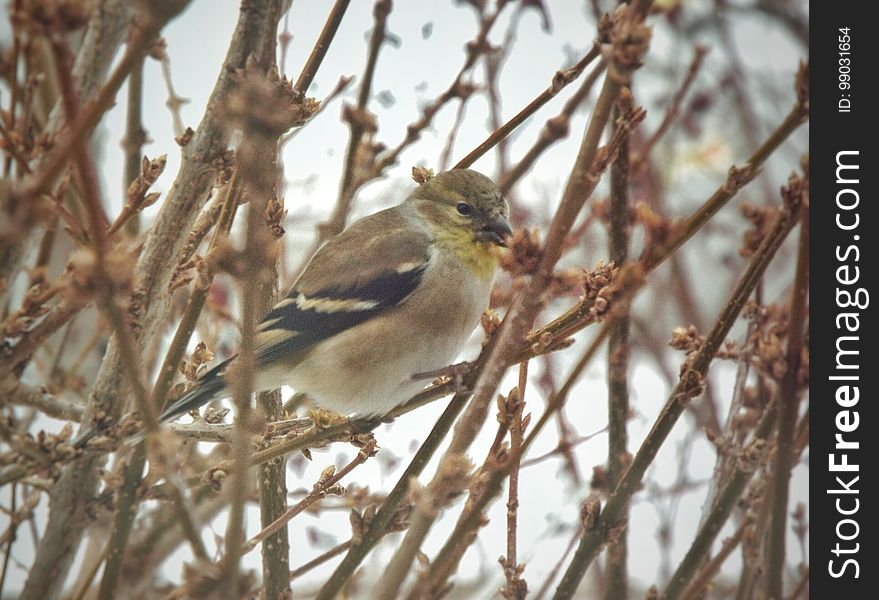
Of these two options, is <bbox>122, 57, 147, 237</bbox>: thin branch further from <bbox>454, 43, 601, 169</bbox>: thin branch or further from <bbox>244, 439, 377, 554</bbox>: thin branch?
<bbox>244, 439, 377, 554</bbox>: thin branch

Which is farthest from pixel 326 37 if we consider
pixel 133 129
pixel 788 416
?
pixel 788 416

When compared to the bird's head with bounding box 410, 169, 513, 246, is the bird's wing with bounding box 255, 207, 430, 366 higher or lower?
lower

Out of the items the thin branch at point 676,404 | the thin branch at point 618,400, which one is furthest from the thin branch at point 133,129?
the thin branch at point 676,404

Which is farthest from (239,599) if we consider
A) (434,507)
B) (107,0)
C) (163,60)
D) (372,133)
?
(163,60)

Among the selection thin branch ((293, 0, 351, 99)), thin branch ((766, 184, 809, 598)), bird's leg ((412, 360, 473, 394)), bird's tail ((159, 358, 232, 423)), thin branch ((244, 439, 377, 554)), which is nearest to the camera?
thin branch ((766, 184, 809, 598))

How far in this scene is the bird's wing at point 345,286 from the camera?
2668 mm

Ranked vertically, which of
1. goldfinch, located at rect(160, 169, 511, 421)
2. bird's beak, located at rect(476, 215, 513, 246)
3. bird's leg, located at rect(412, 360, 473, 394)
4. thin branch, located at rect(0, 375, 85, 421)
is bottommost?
thin branch, located at rect(0, 375, 85, 421)

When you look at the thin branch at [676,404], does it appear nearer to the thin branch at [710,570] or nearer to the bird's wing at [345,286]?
the thin branch at [710,570]

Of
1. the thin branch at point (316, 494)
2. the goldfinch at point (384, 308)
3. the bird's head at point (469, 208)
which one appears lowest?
the thin branch at point (316, 494)

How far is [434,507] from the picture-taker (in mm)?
1348

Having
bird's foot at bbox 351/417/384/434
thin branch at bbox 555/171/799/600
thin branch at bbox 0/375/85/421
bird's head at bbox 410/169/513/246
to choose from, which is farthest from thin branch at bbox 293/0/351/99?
thin branch at bbox 555/171/799/600

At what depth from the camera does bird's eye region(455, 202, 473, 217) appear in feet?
9.86

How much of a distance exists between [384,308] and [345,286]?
0.16m
